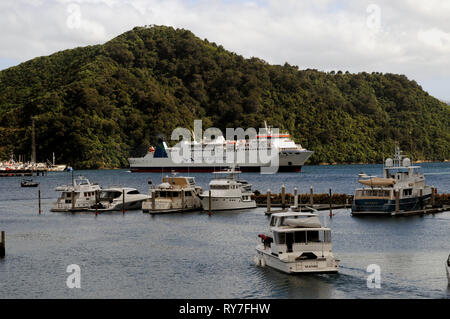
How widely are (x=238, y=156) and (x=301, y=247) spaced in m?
136

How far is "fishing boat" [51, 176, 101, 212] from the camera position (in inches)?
2584

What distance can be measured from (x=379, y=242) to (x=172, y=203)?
25044mm

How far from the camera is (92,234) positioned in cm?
4903

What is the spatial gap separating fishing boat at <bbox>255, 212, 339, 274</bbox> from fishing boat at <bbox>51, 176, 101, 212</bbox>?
38.0m

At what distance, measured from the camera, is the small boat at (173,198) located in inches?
2411

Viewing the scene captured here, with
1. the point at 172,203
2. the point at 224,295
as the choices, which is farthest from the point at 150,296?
the point at 172,203

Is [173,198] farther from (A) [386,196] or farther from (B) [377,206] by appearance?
(A) [386,196]

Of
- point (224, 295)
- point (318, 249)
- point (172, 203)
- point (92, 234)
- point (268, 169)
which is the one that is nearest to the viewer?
point (224, 295)

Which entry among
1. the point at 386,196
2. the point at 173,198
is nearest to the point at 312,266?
the point at 386,196

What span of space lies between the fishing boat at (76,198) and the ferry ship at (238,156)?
85.6 meters

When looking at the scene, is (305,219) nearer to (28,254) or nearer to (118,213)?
(28,254)

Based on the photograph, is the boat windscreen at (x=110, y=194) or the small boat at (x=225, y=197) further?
the boat windscreen at (x=110, y=194)

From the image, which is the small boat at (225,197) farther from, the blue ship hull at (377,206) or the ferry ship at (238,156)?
the ferry ship at (238,156)

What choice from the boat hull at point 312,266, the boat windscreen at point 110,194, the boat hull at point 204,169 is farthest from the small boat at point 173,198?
the boat hull at point 204,169
